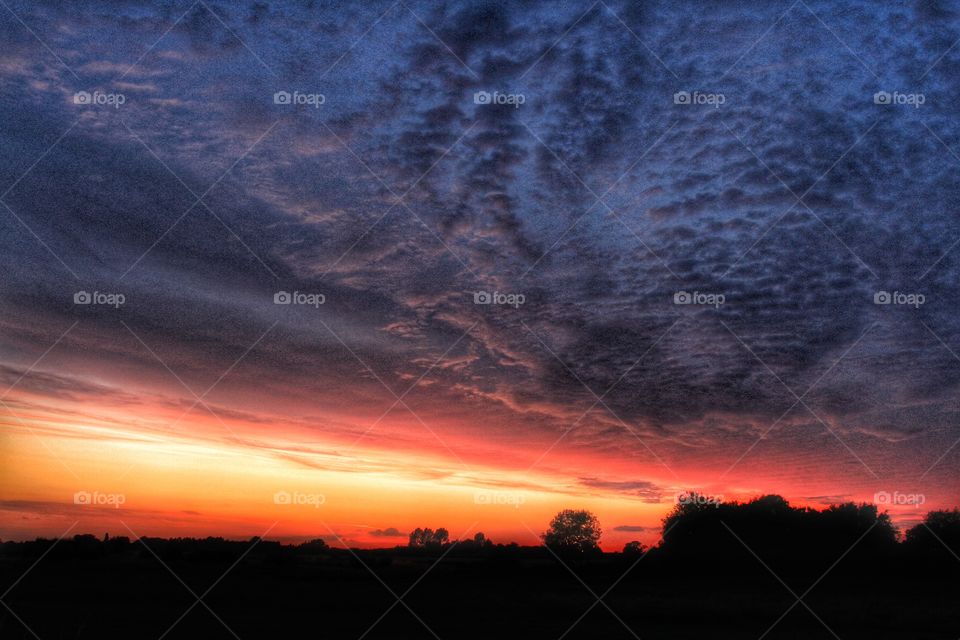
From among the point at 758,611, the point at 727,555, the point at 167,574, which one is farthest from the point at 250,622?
the point at 727,555

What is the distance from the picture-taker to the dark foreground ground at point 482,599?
24750mm

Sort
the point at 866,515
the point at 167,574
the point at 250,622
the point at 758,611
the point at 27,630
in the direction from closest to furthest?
the point at 27,630
the point at 250,622
the point at 758,611
the point at 167,574
the point at 866,515

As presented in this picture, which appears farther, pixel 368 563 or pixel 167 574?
pixel 368 563

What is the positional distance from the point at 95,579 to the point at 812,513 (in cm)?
5124

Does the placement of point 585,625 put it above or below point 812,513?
below

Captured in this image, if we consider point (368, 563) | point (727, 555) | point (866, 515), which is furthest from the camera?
point (866, 515)

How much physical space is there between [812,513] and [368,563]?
3613 cm

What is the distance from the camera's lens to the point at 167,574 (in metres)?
41.5

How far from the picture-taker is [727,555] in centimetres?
5128

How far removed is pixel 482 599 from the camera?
3475cm

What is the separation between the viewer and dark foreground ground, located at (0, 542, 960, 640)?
81.2ft

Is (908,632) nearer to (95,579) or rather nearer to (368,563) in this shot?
(368,563)

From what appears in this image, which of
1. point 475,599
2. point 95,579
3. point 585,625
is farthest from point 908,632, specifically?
point 95,579

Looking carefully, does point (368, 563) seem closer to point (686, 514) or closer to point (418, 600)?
point (418, 600)
